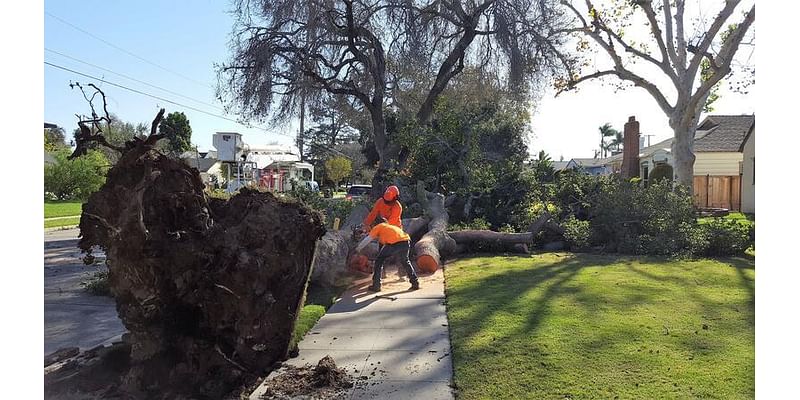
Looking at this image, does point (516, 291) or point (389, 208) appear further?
point (389, 208)

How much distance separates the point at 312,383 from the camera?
4.30 metres

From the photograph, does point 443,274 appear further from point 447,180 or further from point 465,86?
point 465,86

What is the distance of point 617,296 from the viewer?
23.4ft

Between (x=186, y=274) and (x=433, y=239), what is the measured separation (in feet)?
22.4

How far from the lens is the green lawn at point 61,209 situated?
2394 centimetres

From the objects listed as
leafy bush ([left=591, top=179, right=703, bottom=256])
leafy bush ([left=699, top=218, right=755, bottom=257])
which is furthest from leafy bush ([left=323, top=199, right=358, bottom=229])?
leafy bush ([left=699, top=218, right=755, bottom=257])

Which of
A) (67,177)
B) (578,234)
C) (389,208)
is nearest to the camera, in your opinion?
(389,208)

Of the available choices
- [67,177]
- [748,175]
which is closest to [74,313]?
[748,175]

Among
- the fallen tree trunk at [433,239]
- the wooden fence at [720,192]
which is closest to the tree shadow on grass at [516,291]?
the fallen tree trunk at [433,239]

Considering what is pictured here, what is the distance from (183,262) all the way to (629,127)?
28.6 m

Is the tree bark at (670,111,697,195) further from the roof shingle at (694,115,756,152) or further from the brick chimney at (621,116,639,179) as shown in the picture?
the brick chimney at (621,116,639,179)

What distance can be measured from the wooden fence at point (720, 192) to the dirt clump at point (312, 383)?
23516mm

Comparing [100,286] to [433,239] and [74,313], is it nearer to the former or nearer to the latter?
[74,313]

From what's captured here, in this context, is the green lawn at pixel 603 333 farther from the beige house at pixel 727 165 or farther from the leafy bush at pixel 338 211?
the beige house at pixel 727 165
